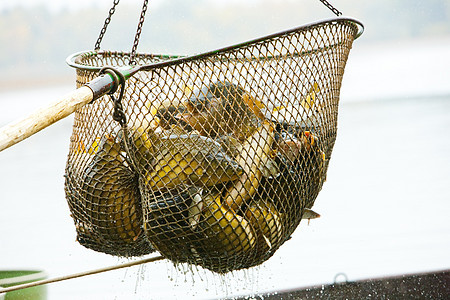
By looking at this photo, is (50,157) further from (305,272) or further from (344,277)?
(344,277)

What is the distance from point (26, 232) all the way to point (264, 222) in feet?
6.90

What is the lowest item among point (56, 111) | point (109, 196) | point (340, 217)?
point (340, 217)

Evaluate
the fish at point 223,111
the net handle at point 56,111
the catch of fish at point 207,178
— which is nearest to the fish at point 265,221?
the catch of fish at point 207,178

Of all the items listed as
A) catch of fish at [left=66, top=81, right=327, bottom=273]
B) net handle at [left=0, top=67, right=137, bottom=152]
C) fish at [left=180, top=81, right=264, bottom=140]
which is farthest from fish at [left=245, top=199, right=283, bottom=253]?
net handle at [left=0, top=67, right=137, bottom=152]

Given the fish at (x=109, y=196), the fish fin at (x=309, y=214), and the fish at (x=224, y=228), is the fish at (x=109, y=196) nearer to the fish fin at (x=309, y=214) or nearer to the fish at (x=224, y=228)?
the fish at (x=224, y=228)

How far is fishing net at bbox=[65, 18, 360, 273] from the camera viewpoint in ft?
2.70

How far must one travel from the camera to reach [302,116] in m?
0.91

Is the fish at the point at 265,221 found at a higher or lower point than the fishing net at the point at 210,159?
lower

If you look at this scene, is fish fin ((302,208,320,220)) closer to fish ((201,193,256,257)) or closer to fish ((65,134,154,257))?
fish ((201,193,256,257))

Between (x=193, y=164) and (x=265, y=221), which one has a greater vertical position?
(x=193, y=164)

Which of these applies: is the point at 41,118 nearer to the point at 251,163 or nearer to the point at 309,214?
the point at 251,163

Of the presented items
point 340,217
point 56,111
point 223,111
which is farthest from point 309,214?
point 340,217

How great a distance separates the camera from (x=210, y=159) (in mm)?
818

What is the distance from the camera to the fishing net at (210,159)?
0.82 m
